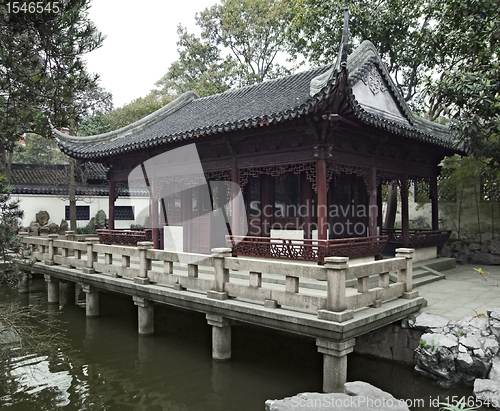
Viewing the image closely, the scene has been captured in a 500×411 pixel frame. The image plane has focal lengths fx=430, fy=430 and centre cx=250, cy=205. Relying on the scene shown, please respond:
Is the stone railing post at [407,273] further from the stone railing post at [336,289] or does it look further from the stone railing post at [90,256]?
the stone railing post at [90,256]

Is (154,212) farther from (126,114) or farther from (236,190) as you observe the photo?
(126,114)

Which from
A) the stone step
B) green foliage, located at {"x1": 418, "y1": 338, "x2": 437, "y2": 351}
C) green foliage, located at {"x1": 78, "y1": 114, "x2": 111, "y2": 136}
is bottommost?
green foliage, located at {"x1": 418, "y1": 338, "x2": 437, "y2": 351}

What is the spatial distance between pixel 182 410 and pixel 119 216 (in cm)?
2155

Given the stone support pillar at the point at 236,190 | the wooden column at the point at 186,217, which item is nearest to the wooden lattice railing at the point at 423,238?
the stone support pillar at the point at 236,190

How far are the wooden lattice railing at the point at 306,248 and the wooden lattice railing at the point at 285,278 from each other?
0.61 metres

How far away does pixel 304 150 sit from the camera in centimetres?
834

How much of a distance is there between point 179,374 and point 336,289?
2.85 meters

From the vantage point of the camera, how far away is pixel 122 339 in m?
8.20

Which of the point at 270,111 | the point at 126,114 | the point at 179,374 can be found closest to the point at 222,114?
the point at 270,111

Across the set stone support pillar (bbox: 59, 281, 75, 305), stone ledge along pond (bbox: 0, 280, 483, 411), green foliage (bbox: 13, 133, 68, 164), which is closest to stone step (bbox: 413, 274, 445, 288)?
stone ledge along pond (bbox: 0, 280, 483, 411)

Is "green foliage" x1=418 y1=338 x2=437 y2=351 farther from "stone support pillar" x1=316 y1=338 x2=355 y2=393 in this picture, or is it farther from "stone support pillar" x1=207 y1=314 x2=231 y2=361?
"stone support pillar" x1=207 y1=314 x2=231 y2=361

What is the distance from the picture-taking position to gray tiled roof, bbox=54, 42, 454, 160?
770 centimetres

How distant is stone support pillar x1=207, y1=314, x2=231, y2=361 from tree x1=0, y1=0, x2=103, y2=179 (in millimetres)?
3652

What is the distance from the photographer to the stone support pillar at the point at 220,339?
6781 millimetres
